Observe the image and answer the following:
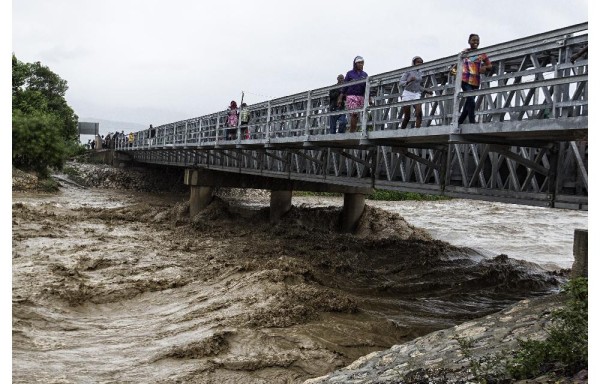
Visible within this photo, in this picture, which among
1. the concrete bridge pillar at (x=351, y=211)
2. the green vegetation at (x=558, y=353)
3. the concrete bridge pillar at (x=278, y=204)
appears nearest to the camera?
the green vegetation at (x=558, y=353)

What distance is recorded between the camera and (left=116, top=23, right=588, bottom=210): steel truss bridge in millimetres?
8297

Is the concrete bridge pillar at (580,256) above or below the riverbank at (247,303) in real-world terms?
above

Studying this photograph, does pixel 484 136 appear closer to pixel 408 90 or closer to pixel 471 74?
pixel 471 74

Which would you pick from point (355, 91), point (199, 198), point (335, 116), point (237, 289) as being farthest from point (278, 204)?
point (237, 289)

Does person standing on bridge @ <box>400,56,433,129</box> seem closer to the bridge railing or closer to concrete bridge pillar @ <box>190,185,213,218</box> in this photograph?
the bridge railing

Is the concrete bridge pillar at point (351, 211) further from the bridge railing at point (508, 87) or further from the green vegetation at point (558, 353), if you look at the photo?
the green vegetation at point (558, 353)

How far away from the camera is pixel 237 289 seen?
471 inches

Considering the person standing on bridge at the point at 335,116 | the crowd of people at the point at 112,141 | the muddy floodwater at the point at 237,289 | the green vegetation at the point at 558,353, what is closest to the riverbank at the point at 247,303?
the muddy floodwater at the point at 237,289

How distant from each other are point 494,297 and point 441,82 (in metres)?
5.13

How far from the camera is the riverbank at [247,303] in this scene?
7988mm

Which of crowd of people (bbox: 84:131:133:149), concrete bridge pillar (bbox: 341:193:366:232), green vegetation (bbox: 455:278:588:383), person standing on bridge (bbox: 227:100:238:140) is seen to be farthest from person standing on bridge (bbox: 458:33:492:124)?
crowd of people (bbox: 84:131:133:149)

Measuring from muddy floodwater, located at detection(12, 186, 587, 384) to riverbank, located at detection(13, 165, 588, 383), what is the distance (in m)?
0.04

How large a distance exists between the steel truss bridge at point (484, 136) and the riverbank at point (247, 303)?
2.11 m

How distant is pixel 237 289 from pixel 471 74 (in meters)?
5.87
